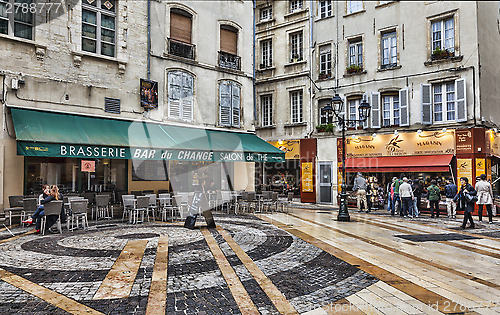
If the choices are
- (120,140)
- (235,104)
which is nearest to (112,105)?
(120,140)

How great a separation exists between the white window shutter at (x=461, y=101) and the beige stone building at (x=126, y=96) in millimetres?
8227

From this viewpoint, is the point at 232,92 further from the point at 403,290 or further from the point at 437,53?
the point at 403,290

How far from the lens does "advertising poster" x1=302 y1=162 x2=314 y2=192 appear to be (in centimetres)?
1967

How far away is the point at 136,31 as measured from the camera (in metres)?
13.2

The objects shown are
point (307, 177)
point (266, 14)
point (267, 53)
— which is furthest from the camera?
point (266, 14)

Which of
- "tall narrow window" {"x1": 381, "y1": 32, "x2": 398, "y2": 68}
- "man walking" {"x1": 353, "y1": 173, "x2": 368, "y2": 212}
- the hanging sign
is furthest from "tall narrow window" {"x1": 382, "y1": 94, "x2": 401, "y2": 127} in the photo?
the hanging sign

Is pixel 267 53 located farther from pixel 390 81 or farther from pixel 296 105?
A: pixel 390 81

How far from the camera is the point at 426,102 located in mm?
15805

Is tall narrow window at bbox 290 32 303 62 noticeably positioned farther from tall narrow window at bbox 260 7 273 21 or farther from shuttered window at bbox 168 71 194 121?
shuttered window at bbox 168 71 194 121

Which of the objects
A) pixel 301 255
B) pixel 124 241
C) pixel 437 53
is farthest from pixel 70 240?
pixel 437 53

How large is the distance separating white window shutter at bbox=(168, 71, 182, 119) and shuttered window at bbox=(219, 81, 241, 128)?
2059 mm

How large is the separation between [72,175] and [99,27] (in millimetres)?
5345

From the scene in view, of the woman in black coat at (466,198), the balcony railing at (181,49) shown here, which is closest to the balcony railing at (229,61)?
the balcony railing at (181,49)

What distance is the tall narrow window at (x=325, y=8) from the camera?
755 inches
